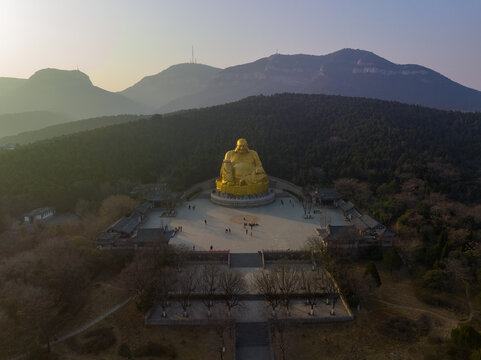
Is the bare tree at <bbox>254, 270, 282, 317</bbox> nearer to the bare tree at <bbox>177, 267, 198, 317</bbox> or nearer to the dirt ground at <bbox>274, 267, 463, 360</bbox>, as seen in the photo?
the dirt ground at <bbox>274, 267, 463, 360</bbox>

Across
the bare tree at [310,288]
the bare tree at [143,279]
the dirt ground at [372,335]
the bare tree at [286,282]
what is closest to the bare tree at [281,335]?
the dirt ground at [372,335]

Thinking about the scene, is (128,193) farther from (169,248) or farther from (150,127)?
(150,127)

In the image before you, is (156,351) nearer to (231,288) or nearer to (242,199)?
(231,288)

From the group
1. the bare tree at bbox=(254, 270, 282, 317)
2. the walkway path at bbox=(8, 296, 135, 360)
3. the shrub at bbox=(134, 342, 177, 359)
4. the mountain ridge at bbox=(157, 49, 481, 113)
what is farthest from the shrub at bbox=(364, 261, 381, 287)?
the mountain ridge at bbox=(157, 49, 481, 113)

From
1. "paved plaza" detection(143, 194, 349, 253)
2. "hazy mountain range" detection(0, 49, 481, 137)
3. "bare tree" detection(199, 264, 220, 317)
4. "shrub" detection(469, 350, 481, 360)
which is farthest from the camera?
"hazy mountain range" detection(0, 49, 481, 137)

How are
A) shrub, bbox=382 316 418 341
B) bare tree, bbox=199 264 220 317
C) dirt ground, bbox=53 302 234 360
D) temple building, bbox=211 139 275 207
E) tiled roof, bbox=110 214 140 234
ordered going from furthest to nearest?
temple building, bbox=211 139 275 207 → tiled roof, bbox=110 214 140 234 → bare tree, bbox=199 264 220 317 → shrub, bbox=382 316 418 341 → dirt ground, bbox=53 302 234 360

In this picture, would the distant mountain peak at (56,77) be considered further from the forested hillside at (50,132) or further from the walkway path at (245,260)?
the walkway path at (245,260)

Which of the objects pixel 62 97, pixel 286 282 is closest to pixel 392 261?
pixel 286 282
